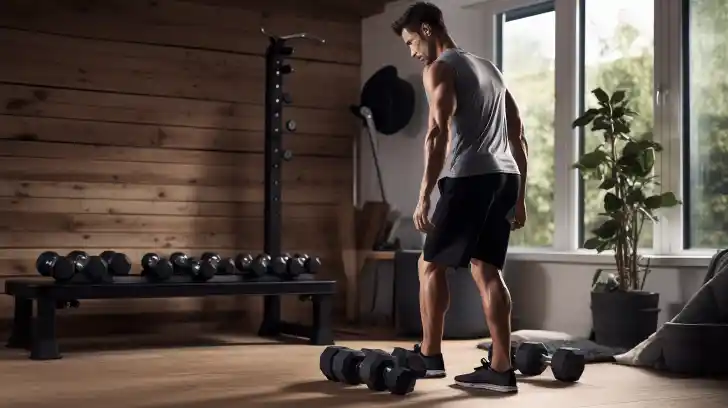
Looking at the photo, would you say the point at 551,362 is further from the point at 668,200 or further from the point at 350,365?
the point at 668,200

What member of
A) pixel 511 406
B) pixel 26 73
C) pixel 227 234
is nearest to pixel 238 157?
pixel 227 234

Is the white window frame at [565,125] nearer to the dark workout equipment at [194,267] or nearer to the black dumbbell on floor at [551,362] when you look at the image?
the black dumbbell on floor at [551,362]

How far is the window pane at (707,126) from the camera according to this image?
4945 mm

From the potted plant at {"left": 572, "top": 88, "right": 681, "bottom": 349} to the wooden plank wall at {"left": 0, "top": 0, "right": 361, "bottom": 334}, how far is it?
201 centimetres

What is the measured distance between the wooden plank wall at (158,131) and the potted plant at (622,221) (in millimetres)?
2011

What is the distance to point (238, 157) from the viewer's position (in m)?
6.09

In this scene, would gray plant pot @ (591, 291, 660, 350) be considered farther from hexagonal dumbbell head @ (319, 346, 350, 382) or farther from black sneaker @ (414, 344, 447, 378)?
hexagonal dumbbell head @ (319, 346, 350, 382)

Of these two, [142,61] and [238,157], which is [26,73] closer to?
[142,61]

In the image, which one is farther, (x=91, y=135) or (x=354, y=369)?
(x=91, y=135)

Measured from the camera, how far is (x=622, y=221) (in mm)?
4859

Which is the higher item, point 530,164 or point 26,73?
point 26,73

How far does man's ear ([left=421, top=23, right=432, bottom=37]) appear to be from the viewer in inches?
139

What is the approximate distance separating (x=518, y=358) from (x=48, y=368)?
6.24 ft

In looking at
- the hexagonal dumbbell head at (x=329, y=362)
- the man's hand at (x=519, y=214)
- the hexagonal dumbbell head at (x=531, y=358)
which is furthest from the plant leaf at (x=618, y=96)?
the hexagonal dumbbell head at (x=329, y=362)
